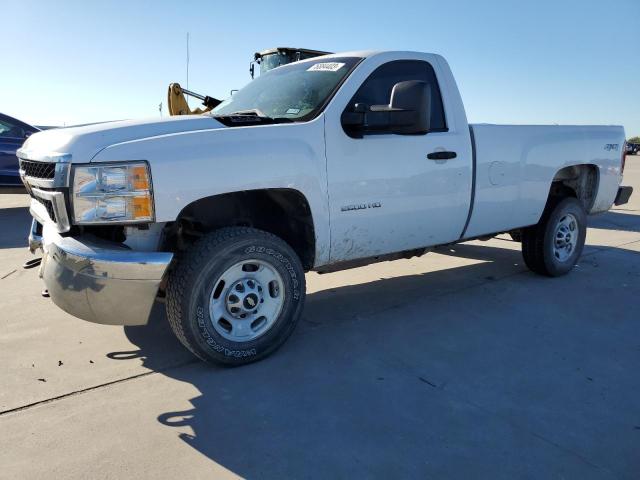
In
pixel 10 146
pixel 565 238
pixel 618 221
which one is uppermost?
pixel 10 146

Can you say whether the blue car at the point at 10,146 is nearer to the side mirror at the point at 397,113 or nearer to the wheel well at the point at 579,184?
the side mirror at the point at 397,113

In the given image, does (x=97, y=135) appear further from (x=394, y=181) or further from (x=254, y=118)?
(x=394, y=181)

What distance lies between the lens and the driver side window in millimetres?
3875

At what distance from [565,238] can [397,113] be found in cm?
305

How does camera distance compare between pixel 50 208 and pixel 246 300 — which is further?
pixel 246 300

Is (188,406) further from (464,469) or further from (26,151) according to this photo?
(26,151)

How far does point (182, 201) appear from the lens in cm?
296

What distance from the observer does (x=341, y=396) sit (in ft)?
9.71

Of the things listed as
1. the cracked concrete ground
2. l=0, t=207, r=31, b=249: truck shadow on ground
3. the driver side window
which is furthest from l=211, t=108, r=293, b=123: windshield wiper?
l=0, t=207, r=31, b=249: truck shadow on ground

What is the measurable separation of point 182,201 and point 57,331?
1.74 m

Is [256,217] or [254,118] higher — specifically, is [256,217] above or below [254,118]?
below

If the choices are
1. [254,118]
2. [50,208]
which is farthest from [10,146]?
[254,118]

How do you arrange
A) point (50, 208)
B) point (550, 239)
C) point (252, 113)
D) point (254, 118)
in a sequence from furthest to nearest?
point (550, 239) → point (252, 113) → point (254, 118) → point (50, 208)

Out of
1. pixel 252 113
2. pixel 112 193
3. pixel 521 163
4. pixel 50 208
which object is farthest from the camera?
pixel 521 163
